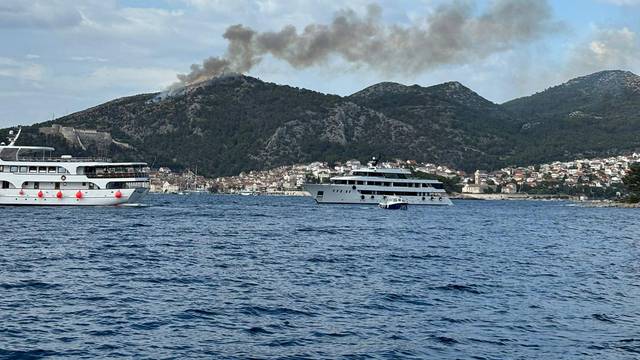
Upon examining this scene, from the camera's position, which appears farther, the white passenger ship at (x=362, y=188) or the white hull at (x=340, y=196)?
the white passenger ship at (x=362, y=188)

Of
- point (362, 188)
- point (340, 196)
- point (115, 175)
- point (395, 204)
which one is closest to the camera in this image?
point (115, 175)

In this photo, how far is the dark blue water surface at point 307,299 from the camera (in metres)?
22.0

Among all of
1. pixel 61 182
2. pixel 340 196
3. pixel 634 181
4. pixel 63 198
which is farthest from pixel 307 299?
pixel 634 181

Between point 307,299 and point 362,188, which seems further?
point 362,188

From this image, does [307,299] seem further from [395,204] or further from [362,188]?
[362,188]

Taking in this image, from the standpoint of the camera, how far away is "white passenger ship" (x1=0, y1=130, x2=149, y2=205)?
9462 centimetres

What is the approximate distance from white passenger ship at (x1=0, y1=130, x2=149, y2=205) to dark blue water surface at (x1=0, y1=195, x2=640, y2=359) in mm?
39432

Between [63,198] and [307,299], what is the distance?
72.7 metres

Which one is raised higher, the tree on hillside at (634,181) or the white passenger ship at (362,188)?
the tree on hillside at (634,181)

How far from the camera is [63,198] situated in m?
95.4

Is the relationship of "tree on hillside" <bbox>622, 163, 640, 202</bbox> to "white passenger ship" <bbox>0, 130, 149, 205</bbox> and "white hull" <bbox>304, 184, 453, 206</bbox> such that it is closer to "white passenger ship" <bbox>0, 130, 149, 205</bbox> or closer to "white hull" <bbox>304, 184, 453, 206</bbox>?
"white hull" <bbox>304, 184, 453, 206</bbox>

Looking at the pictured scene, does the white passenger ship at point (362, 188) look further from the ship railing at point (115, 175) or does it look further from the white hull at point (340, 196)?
the ship railing at point (115, 175)

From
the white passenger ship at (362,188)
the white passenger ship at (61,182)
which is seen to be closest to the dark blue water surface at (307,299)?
the white passenger ship at (61,182)

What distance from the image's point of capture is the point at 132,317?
25219 mm
